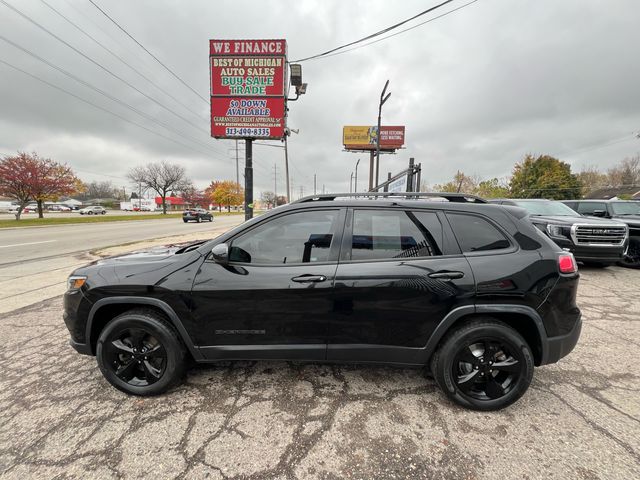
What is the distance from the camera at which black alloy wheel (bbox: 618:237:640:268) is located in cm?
676

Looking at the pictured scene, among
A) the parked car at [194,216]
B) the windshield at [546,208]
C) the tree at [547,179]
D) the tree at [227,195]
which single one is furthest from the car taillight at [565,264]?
the tree at [227,195]

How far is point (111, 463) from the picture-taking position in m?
1.71

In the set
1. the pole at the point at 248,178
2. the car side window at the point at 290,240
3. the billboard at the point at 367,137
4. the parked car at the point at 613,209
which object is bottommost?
the car side window at the point at 290,240

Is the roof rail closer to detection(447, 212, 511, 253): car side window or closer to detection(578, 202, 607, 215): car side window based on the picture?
detection(447, 212, 511, 253): car side window

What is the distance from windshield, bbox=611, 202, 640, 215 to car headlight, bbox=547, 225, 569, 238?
422 cm

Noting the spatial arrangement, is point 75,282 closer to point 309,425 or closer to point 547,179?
point 309,425

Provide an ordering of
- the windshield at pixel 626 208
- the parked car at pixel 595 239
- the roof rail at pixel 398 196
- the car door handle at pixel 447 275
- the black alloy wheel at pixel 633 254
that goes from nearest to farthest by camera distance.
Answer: the car door handle at pixel 447 275
the roof rail at pixel 398 196
the parked car at pixel 595 239
the black alloy wheel at pixel 633 254
the windshield at pixel 626 208

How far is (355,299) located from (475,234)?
115 cm

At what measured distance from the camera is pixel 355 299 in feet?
7.00

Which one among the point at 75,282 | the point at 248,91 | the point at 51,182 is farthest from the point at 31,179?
the point at 75,282

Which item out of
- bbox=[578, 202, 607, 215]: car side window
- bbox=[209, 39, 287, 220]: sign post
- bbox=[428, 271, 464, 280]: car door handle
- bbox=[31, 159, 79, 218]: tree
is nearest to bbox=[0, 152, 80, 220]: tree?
bbox=[31, 159, 79, 218]: tree

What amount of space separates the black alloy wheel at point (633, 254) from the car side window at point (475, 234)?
7.75 meters

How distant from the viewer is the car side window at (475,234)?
7.17 ft

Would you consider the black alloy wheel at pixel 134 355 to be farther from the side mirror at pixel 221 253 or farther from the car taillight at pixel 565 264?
the car taillight at pixel 565 264
